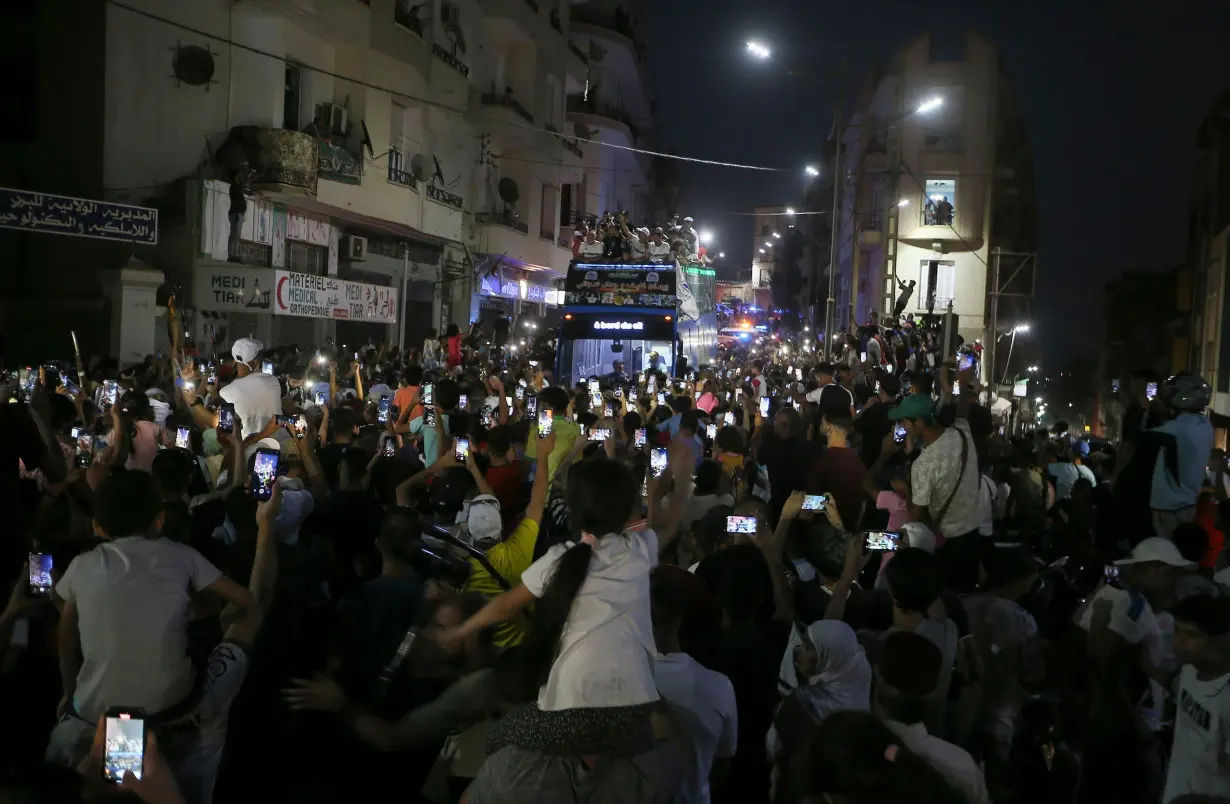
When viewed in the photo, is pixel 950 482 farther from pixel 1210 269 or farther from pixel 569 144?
pixel 569 144

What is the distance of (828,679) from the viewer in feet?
14.5

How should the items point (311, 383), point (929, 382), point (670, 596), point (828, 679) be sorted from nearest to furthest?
point (670, 596), point (828, 679), point (929, 382), point (311, 383)

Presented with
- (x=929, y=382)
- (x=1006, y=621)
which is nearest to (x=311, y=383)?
(x=929, y=382)

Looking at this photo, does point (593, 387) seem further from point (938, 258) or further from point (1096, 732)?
point (938, 258)

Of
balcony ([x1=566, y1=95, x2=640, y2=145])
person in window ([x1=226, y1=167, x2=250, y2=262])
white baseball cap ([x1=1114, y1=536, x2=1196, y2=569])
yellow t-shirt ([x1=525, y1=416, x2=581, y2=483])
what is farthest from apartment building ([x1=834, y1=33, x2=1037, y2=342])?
white baseball cap ([x1=1114, y1=536, x2=1196, y2=569])

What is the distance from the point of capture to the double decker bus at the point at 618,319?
22.4 meters

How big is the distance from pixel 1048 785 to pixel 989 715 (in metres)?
0.41

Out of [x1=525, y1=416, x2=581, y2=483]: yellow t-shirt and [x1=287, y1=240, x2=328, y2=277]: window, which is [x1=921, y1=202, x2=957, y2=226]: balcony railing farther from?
[x1=525, y1=416, x2=581, y2=483]: yellow t-shirt

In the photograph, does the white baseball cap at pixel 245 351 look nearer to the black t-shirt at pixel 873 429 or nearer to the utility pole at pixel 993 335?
the black t-shirt at pixel 873 429

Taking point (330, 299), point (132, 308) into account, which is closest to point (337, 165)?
point (330, 299)

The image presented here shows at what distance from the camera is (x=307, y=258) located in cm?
2428

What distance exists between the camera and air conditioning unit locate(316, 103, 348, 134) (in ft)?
80.4

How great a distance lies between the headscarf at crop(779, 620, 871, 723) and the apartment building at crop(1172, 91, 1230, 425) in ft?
82.3

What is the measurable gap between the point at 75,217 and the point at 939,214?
33848 millimetres
